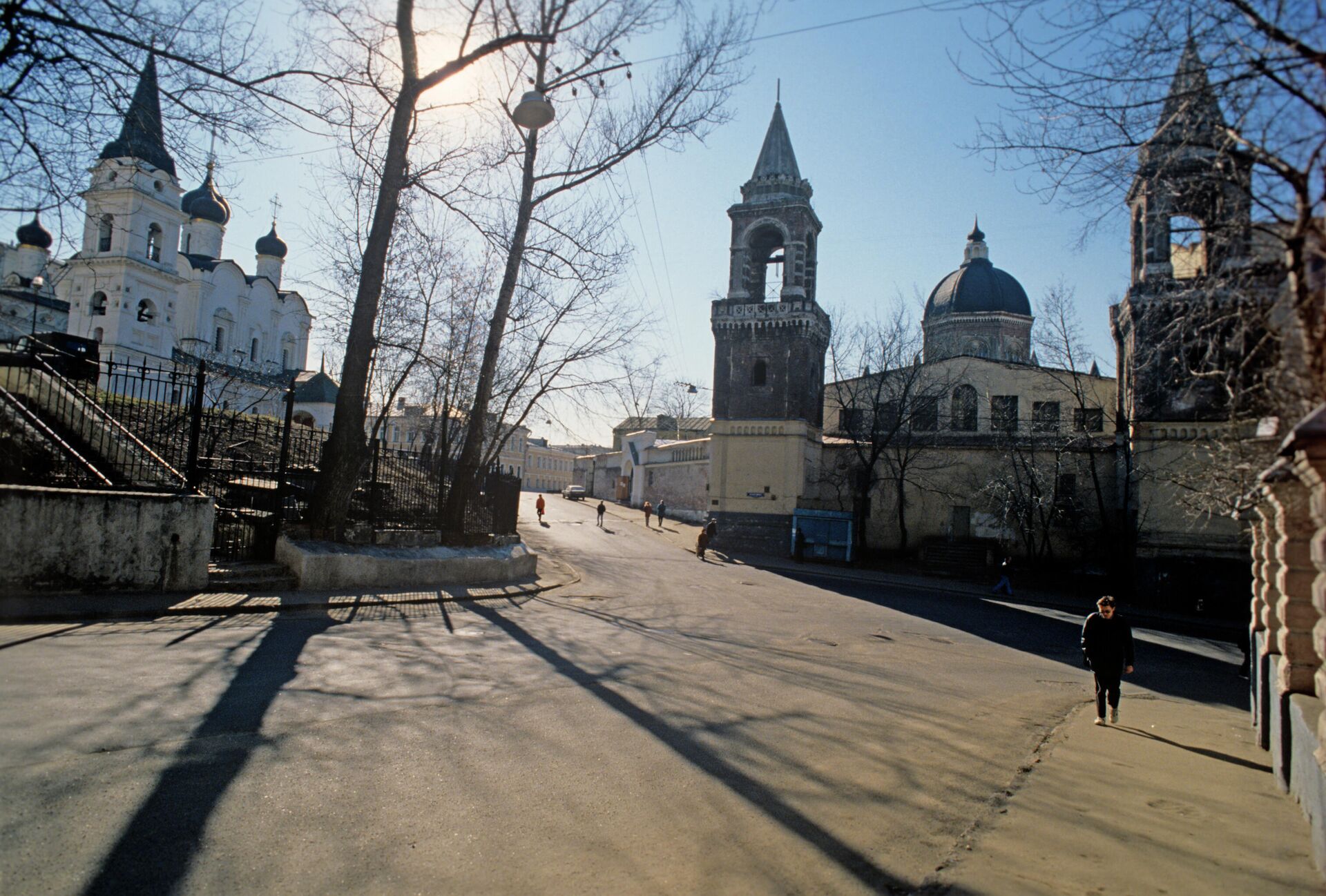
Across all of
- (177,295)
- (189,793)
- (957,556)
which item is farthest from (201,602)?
(177,295)

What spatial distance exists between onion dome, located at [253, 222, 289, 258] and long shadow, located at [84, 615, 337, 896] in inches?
2379

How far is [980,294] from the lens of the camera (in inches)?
1737

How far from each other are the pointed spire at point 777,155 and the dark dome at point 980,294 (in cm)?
1438

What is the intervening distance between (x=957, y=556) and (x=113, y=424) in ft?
93.8

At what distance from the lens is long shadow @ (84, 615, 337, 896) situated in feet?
11.2

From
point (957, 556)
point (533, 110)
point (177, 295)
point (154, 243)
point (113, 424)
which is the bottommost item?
point (957, 556)

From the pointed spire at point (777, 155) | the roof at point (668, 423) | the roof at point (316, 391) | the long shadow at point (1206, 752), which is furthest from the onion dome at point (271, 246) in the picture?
the long shadow at point (1206, 752)

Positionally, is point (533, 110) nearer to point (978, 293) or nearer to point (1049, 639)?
point (1049, 639)

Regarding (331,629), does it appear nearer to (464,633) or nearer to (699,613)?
(464,633)

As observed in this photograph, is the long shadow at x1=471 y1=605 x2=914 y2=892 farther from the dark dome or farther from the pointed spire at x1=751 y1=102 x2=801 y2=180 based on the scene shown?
the dark dome

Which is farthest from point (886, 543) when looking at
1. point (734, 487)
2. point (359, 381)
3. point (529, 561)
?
point (359, 381)

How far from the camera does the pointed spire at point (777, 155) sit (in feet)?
118

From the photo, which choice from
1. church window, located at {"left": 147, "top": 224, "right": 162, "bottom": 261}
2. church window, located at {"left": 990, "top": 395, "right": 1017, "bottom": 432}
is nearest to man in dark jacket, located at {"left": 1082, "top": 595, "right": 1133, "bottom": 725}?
church window, located at {"left": 990, "top": 395, "right": 1017, "bottom": 432}

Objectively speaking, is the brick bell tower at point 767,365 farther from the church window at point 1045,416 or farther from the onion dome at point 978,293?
the onion dome at point 978,293
